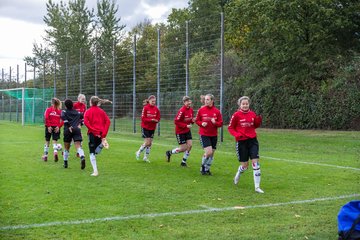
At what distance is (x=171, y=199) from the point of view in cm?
875

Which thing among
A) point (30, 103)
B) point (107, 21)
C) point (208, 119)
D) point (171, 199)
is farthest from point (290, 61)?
Answer: point (107, 21)

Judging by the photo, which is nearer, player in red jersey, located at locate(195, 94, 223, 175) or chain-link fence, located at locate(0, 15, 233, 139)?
player in red jersey, located at locate(195, 94, 223, 175)

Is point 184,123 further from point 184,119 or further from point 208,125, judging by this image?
point 208,125

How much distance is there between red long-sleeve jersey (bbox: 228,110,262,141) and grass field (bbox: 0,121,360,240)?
3.63ft

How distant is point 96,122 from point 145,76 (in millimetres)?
23312

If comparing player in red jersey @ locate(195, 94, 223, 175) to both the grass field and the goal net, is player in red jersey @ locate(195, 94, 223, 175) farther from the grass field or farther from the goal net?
the goal net

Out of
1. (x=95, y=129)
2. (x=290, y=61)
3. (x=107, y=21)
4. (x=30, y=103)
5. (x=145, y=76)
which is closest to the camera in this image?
(x=95, y=129)

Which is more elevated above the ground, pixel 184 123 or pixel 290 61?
pixel 290 61

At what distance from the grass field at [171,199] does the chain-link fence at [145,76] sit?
1358 centimetres

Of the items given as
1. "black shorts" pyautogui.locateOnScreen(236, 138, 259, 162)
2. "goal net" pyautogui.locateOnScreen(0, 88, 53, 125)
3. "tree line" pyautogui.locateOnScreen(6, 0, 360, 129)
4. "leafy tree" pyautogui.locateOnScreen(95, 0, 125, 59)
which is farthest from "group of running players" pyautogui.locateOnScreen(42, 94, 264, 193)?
"leafy tree" pyautogui.locateOnScreen(95, 0, 125, 59)

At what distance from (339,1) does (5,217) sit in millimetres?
25985

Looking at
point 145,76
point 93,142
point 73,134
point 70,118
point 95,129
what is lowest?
point 93,142

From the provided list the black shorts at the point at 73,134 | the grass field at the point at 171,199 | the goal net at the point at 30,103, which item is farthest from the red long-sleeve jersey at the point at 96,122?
the goal net at the point at 30,103

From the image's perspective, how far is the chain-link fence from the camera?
2881 centimetres
